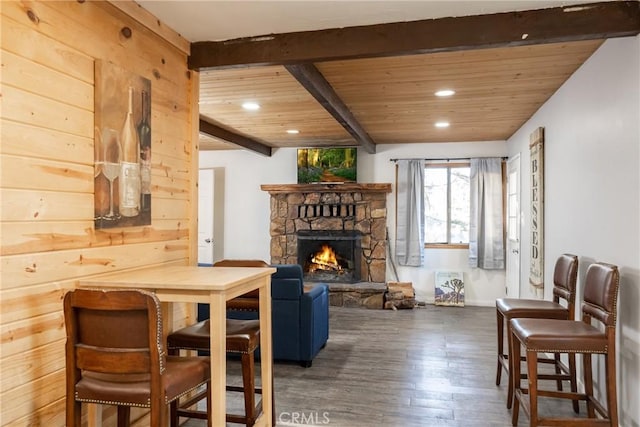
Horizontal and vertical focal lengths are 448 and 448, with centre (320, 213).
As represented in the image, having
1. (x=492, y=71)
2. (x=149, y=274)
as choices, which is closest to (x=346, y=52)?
(x=492, y=71)

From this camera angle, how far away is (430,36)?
2.51 metres

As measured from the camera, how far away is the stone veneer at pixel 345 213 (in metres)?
6.80

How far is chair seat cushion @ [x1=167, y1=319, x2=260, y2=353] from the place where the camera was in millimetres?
2348

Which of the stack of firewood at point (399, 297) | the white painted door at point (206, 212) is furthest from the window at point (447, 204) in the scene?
the white painted door at point (206, 212)

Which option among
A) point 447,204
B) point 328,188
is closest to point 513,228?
point 447,204

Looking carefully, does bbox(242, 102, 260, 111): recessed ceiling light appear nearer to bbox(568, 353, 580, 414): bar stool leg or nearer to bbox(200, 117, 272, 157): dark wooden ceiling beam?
bbox(200, 117, 272, 157): dark wooden ceiling beam

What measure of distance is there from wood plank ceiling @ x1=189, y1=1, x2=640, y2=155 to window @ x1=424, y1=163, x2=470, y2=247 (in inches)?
26.3

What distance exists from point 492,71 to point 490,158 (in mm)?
A: 3276

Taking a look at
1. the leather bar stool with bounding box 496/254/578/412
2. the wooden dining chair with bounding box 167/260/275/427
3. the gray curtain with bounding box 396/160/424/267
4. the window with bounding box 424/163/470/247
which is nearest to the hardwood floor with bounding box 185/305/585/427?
→ the leather bar stool with bounding box 496/254/578/412

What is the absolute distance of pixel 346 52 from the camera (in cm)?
262

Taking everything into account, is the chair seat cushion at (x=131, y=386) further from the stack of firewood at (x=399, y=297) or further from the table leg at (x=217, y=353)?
the stack of firewood at (x=399, y=297)

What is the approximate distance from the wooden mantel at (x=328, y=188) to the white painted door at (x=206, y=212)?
0.84 metres

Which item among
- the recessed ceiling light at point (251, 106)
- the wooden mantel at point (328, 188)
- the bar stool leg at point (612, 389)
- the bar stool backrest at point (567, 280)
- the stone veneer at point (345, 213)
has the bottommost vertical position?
the bar stool leg at point (612, 389)

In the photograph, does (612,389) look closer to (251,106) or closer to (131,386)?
(131,386)
